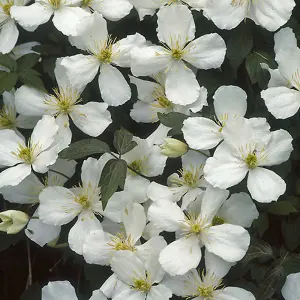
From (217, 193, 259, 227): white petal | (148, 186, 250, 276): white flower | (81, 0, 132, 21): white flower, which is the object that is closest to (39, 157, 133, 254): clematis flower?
(148, 186, 250, 276): white flower

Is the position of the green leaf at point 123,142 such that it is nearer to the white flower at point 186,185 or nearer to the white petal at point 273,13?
the white flower at point 186,185

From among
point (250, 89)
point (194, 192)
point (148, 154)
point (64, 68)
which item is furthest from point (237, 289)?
point (64, 68)

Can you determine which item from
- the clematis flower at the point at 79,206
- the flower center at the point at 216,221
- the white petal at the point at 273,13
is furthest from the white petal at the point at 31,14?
the flower center at the point at 216,221

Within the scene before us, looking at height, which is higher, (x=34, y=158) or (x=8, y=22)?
(x=8, y=22)

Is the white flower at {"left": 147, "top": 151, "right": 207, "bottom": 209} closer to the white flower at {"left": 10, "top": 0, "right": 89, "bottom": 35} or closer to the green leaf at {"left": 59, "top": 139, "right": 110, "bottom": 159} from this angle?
the green leaf at {"left": 59, "top": 139, "right": 110, "bottom": 159}

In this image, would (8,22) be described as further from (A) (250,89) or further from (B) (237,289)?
(B) (237,289)

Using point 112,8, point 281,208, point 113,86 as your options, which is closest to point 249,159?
point 281,208
